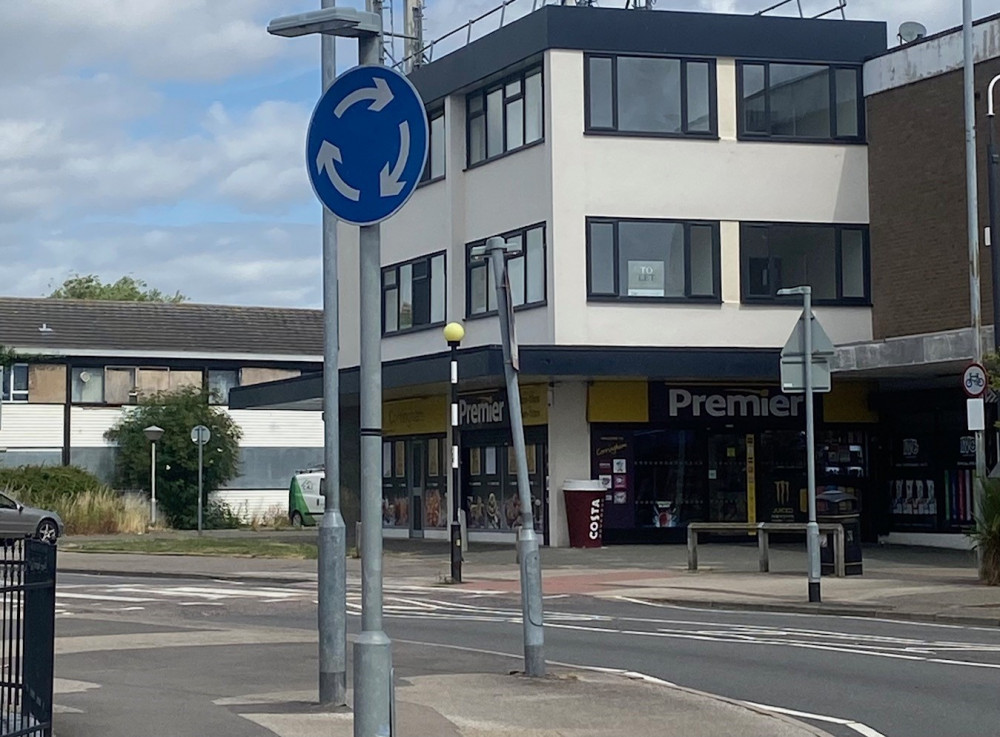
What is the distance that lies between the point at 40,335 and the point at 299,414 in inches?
401

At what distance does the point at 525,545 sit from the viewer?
13.1 meters

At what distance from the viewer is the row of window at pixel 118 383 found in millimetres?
57562

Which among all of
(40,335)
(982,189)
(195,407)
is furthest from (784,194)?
(40,335)

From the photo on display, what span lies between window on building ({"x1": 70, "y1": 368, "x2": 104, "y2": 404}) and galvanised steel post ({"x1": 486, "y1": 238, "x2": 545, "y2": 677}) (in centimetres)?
4731

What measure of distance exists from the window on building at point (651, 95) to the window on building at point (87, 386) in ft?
104

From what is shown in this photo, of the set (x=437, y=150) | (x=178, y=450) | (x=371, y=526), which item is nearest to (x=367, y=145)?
(x=371, y=526)

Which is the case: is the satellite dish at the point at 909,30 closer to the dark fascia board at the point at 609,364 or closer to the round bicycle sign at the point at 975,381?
the dark fascia board at the point at 609,364

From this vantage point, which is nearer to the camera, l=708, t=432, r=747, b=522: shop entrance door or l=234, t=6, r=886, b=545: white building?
l=234, t=6, r=886, b=545: white building

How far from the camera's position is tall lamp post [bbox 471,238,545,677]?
42.3 ft

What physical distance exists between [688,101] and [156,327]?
3428 centimetres

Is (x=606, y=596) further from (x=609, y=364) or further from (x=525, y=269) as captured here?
(x=525, y=269)

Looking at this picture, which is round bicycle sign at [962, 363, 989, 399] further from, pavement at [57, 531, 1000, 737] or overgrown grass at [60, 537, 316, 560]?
overgrown grass at [60, 537, 316, 560]

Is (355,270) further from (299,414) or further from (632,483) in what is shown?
(299,414)

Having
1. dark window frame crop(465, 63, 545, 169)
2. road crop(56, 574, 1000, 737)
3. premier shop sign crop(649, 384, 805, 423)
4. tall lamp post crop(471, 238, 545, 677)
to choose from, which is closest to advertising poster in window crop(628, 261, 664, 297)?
premier shop sign crop(649, 384, 805, 423)
